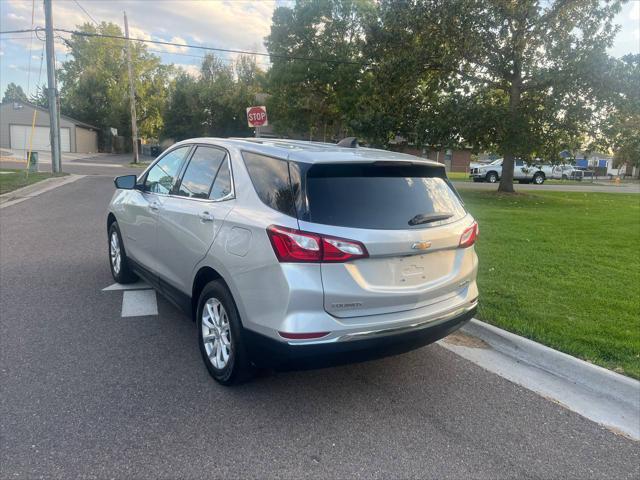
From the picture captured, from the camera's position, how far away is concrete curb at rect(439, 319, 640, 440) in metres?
3.52

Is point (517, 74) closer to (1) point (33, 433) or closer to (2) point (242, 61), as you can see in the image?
(1) point (33, 433)

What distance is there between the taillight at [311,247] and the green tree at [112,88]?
54.1 metres

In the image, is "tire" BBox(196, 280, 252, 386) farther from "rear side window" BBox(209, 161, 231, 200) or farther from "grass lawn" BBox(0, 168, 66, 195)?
"grass lawn" BBox(0, 168, 66, 195)

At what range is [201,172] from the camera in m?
4.24

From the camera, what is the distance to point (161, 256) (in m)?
4.60

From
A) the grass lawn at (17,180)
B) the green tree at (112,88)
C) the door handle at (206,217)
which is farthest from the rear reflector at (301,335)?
the green tree at (112,88)

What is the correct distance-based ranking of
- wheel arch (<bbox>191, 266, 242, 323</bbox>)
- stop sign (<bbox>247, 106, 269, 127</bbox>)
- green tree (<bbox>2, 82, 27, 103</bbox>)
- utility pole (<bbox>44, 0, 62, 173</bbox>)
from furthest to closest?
green tree (<bbox>2, 82, 27, 103</bbox>) → utility pole (<bbox>44, 0, 62, 173</bbox>) → stop sign (<bbox>247, 106, 269, 127</bbox>) → wheel arch (<bbox>191, 266, 242, 323</bbox>)

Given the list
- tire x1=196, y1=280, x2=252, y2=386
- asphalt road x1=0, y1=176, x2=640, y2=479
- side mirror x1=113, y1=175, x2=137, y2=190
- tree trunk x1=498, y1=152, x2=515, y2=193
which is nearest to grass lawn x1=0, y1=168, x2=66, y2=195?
side mirror x1=113, y1=175, x2=137, y2=190

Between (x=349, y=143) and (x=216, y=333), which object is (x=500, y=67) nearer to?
(x=349, y=143)

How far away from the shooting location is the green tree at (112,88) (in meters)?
53.1

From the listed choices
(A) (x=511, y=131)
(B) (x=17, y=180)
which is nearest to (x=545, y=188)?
(A) (x=511, y=131)

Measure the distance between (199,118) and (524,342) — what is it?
52912 millimetres

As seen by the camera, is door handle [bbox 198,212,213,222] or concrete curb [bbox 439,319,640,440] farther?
door handle [bbox 198,212,213,222]

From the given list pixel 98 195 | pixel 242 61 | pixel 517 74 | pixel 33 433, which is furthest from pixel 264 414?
pixel 242 61
